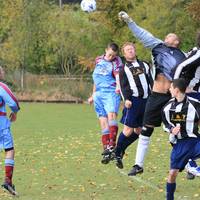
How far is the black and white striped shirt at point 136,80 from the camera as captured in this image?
39.6 feet

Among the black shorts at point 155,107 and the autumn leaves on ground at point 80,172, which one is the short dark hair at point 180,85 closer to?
the autumn leaves on ground at point 80,172

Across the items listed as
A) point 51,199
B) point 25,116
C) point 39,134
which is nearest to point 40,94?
point 25,116

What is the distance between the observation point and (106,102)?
13555 mm

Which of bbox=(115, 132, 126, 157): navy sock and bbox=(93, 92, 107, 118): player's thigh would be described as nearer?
bbox=(115, 132, 126, 157): navy sock

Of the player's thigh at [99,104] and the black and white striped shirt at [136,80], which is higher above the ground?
the black and white striped shirt at [136,80]

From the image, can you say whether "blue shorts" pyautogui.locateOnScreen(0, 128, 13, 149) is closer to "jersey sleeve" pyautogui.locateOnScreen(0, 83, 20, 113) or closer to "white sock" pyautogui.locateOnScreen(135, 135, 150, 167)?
"jersey sleeve" pyautogui.locateOnScreen(0, 83, 20, 113)

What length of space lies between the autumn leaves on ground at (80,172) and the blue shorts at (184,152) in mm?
696

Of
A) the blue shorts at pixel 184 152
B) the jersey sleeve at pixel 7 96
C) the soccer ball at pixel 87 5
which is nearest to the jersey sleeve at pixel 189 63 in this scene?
the blue shorts at pixel 184 152

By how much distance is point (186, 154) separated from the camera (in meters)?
8.85

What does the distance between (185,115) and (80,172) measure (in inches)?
137

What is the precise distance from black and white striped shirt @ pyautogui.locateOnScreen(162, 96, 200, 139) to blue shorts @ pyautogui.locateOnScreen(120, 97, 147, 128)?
3.26m

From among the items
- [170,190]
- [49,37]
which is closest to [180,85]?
[170,190]

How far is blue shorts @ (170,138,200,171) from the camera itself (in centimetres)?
882

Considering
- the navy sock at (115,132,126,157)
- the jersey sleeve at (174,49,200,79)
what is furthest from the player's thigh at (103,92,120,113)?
the jersey sleeve at (174,49,200,79)
